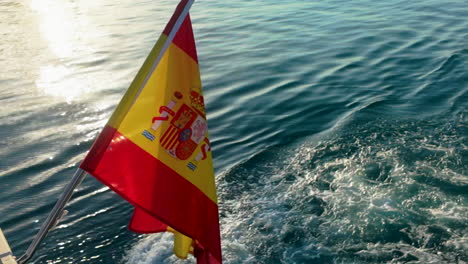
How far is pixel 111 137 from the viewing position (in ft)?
12.5

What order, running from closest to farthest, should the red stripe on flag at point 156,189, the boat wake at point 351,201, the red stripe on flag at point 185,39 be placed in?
the red stripe on flag at point 156,189 < the red stripe on flag at point 185,39 < the boat wake at point 351,201

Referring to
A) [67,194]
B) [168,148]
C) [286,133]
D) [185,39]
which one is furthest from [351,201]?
[67,194]

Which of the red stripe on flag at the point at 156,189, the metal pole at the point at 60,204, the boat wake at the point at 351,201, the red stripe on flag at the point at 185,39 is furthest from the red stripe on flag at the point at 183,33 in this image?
the boat wake at the point at 351,201

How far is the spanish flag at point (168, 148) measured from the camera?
3.84m

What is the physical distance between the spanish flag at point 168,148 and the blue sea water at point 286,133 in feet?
8.18

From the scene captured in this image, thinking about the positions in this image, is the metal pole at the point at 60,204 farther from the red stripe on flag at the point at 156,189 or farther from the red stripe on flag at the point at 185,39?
the red stripe on flag at the point at 185,39

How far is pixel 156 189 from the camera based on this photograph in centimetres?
402

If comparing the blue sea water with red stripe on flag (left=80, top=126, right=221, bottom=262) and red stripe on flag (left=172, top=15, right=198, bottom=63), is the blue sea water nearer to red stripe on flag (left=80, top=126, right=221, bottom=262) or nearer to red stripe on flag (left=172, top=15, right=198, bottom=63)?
red stripe on flag (left=80, top=126, right=221, bottom=262)

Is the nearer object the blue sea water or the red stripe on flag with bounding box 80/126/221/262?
the red stripe on flag with bounding box 80/126/221/262

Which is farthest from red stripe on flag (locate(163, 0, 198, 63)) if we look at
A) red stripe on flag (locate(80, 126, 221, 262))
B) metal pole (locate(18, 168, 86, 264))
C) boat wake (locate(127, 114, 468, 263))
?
boat wake (locate(127, 114, 468, 263))

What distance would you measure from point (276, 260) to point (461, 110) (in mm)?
5658

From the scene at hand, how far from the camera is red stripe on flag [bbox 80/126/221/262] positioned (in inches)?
151

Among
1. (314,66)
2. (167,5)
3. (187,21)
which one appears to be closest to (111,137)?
(187,21)

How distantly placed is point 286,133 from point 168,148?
617 cm
